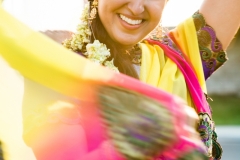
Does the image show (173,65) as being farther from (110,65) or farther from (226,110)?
(226,110)

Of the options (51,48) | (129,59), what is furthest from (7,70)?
(129,59)

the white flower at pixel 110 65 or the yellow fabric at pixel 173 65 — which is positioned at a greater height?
the yellow fabric at pixel 173 65

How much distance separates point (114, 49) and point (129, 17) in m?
0.13

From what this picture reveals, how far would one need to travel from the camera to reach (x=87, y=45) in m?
1.59

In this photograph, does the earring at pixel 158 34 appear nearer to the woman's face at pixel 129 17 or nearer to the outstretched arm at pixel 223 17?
the outstretched arm at pixel 223 17

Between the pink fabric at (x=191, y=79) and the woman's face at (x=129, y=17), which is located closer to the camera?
the woman's face at (x=129, y=17)

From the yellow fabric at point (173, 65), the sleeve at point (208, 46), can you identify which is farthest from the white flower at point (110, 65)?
the sleeve at point (208, 46)

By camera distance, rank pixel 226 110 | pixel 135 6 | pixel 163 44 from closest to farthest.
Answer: pixel 135 6, pixel 163 44, pixel 226 110

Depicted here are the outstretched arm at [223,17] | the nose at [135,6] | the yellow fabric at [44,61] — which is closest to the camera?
the yellow fabric at [44,61]

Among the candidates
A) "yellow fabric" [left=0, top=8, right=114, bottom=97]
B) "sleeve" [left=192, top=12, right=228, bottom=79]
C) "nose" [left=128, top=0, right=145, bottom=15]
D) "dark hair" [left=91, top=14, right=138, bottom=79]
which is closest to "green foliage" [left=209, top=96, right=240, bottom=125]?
"sleeve" [left=192, top=12, right=228, bottom=79]

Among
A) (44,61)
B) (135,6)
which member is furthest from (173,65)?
(44,61)

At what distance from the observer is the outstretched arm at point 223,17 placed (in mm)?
1831

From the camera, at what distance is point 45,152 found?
3.71 ft

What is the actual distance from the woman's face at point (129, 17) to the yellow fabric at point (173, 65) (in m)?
0.14
